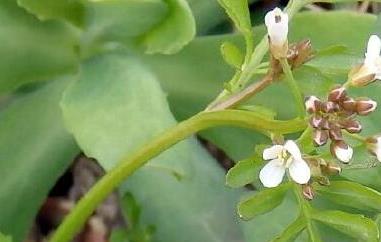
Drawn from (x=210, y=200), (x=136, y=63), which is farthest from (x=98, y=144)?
(x=210, y=200)

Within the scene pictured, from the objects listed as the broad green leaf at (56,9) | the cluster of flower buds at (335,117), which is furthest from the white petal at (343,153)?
the broad green leaf at (56,9)

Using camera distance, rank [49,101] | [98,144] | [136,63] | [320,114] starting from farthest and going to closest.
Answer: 1. [49,101]
2. [136,63]
3. [98,144]
4. [320,114]

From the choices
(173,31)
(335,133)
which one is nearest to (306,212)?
(335,133)

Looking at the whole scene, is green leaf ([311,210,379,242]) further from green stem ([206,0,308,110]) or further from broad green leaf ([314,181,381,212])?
green stem ([206,0,308,110])

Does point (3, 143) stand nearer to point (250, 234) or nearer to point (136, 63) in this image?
point (136, 63)

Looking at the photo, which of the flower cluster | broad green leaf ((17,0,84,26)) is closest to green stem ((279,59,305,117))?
the flower cluster

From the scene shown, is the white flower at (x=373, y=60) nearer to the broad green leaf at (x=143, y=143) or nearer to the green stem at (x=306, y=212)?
Result: the green stem at (x=306, y=212)
